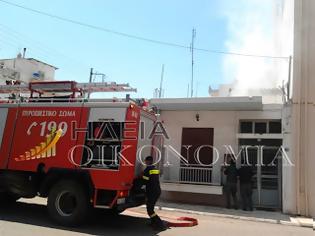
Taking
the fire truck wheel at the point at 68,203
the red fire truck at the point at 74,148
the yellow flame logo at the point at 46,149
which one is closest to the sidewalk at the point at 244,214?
the red fire truck at the point at 74,148

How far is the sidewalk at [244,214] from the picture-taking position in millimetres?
12584

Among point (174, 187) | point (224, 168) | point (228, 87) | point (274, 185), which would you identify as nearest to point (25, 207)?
point (174, 187)

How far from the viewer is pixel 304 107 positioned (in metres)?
14.4

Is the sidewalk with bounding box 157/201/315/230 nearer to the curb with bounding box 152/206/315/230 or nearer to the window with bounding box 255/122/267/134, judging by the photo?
the curb with bounding box 152/206/315/230

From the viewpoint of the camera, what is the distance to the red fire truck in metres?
9.34

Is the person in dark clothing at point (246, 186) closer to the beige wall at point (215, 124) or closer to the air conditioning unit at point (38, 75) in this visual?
the beige wall at point (215, 124)

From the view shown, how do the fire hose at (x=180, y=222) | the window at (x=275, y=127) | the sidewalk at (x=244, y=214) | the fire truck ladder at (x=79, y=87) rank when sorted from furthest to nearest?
the window at (x=275, y=127) → the sidewalk at (x=244, y=214) → the fire truck ladder at (x=79, y=87) → the fire hose at (x=180, y=222)

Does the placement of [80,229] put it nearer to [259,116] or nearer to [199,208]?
[199,208]

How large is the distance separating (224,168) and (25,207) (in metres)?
7.36

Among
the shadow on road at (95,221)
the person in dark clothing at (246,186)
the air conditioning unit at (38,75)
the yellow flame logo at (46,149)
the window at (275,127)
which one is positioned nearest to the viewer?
the shadow on road at (95,221)

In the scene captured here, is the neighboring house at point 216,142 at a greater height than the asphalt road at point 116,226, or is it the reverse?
the neighboring house at point 216,142

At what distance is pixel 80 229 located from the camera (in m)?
9.20

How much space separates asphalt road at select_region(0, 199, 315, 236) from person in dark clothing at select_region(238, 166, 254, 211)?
2.19 meters

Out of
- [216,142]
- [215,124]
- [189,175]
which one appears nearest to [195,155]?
[189,175]
